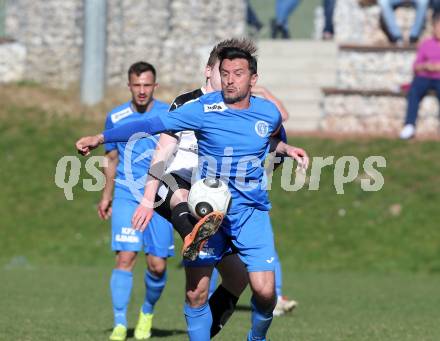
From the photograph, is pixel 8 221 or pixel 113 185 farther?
pixel 8 221

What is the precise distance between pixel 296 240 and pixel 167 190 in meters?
10.7

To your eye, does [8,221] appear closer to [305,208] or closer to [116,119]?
[305,208]

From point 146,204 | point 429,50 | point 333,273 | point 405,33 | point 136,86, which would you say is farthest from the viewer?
point 405,33

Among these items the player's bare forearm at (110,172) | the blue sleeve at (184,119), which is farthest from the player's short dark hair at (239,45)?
the player's bare forearm at (110,172)

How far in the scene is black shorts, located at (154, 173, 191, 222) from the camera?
8320 millimetres

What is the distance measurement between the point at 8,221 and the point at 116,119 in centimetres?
975

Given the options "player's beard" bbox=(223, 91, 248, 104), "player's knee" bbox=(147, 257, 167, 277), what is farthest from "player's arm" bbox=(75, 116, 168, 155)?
"player's knee" bbox=(147, 257, 167, 277)

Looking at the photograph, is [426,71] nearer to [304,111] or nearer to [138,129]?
[304,111]

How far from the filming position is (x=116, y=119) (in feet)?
34.5

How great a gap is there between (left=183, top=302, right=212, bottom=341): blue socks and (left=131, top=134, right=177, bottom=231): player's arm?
2.15 ft

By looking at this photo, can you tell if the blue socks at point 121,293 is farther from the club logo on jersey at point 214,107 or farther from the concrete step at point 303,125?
the concrete step at point 303,125

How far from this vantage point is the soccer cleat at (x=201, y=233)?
291 inches


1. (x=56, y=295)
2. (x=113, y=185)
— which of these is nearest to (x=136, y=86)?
(x=113, y=185)

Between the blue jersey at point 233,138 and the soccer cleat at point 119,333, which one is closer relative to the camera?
the blue jersey at point 233,138
